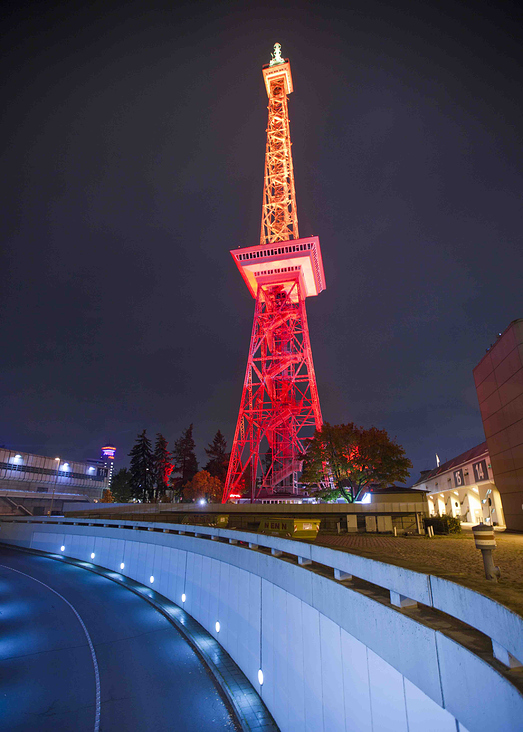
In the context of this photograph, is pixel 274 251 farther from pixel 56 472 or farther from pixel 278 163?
pixel 56 472

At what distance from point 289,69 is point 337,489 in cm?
7260

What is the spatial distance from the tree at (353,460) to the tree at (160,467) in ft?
123

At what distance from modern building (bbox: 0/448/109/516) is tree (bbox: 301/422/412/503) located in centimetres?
4433

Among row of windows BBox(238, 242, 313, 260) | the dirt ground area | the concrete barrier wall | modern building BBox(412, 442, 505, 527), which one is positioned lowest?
the concrete barrier wall

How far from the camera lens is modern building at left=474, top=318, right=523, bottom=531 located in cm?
1928

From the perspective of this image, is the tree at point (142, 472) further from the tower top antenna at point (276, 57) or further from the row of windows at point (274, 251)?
the tower top antenna at point (276, 57)

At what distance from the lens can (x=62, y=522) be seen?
3372 centimetres

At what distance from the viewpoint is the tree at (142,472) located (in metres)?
62.7

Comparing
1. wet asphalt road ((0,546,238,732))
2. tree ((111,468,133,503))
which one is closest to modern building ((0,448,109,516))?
tree ((111,468,133,503))

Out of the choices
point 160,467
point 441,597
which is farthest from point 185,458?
point 441,597

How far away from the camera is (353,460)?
106 feet

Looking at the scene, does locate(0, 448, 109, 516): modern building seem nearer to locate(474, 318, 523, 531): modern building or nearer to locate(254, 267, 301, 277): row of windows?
locate(254, 267, 301, 277): row of windows

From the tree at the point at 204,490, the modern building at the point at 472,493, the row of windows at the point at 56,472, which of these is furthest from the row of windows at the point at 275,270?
the row of windows at the point at 56,472

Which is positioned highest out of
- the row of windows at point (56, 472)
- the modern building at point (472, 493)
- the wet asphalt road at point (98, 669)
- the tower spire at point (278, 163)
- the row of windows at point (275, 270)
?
the tower spire at point (278, 163)
